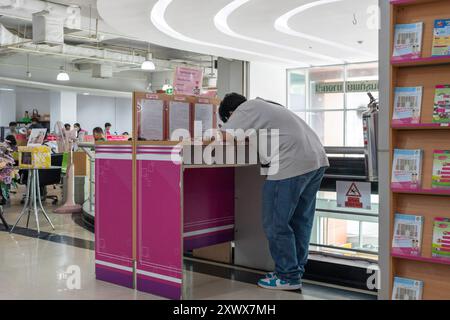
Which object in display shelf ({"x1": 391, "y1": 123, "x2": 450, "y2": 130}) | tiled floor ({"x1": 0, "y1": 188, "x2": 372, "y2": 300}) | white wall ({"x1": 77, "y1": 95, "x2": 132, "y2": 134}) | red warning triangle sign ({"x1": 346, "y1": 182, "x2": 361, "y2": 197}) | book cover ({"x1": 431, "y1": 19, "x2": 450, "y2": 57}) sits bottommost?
tiled floor ({"x1": 0, "y1": 188, "x2": 372, "y2": 300})

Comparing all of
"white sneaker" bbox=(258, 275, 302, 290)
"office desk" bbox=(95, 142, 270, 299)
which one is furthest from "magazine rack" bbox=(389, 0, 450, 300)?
"office desk" bbox=(95, 142, 270, 299)

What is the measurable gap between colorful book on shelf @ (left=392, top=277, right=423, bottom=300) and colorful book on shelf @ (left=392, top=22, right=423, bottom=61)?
4.17 feet

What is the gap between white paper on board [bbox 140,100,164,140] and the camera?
4.11 m

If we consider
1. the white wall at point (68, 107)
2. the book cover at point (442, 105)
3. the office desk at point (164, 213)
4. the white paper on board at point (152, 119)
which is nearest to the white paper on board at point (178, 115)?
the white paper on board at point (152, 119)

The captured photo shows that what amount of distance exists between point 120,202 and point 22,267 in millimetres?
1305

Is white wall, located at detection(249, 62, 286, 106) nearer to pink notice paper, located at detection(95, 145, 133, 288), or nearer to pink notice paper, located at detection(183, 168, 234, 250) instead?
pink notice paper, located at detection(183, 168, 234, 250)

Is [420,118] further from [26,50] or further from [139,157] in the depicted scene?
[26,50]

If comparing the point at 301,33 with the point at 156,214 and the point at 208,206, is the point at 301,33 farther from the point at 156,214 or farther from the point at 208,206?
the point at 156,214

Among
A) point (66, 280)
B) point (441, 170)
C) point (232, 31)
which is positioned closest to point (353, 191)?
point (441, 170)

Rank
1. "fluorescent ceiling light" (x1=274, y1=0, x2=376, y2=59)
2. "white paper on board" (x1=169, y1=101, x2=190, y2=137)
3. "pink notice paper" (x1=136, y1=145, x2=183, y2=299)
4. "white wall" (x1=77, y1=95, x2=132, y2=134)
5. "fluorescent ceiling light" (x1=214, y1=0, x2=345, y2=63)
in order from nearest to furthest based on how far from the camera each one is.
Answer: "pink notice paper" (x1=136, y1=145, x2=183, y2=299)
"white paper on board" (x1=169, y1=101, x2=190, y2=137)
"fluorescent ceiling light" (x1=274, y1=0, x2=376, y2=59)
"fluorescent ceiling light" (x1=214, y1=0, x2=345, y2=63)
"white wall" (x1=77, y1=95, x2=132, y2=134)

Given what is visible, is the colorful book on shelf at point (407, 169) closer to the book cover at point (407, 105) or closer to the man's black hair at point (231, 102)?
the book cover at point (407, 105)

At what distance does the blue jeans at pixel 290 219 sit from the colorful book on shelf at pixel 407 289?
1.00 m

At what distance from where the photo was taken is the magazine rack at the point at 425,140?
294cm

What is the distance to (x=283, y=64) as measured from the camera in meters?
15.5
